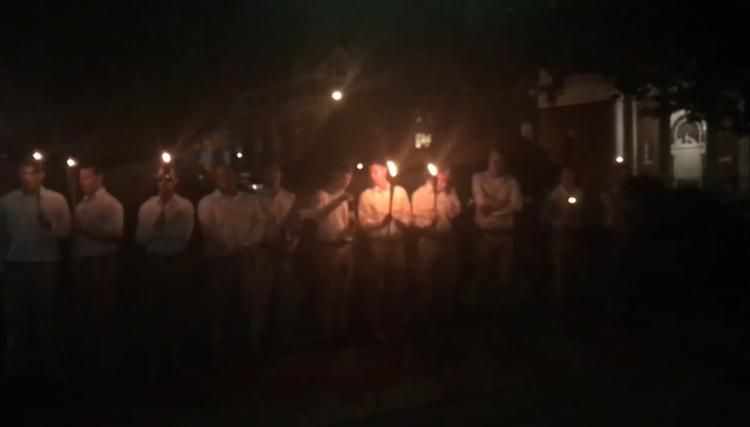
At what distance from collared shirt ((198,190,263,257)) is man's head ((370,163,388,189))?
1380 millimetres

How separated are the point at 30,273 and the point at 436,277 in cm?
421

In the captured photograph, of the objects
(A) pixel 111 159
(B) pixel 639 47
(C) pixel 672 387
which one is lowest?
(C) pixel 672 387

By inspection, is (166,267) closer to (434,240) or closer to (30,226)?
(30,226)

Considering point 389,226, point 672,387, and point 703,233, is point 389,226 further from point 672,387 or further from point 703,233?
point 703,233

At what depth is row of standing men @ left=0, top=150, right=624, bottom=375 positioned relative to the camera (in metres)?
9.45

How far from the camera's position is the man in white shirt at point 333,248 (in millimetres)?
10930

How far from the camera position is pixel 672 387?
9781 millimetres

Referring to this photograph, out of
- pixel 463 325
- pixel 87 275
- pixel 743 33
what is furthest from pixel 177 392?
pixel 743 33

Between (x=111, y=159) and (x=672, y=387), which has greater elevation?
(x=111, y=159)

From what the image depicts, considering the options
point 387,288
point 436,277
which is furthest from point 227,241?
point 436,277

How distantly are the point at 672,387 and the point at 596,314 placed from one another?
3.00 metres

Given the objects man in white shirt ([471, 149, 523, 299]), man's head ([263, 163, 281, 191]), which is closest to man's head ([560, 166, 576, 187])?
man in white shirt ([471, 149, 523, 299])

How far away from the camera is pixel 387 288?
11.5 m

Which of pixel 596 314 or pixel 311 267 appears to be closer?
pixel 311 267
